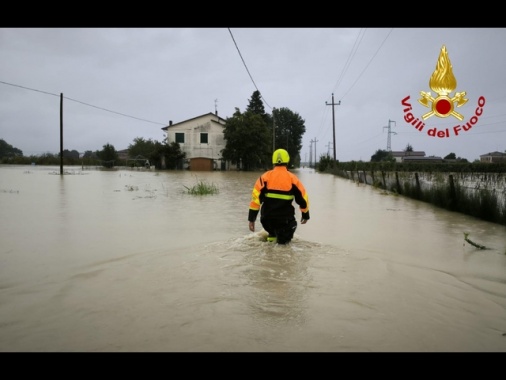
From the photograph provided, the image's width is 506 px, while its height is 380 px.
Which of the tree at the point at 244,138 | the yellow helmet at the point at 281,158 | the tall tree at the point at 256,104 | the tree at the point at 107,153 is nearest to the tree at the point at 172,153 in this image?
the tree at the point at 244,138

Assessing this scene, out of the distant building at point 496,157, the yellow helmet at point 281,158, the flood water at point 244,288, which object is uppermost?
the distant building at point 496,157

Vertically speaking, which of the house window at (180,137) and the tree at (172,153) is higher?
the house window at (180,137)

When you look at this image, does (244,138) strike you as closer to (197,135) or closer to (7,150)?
(197,135)

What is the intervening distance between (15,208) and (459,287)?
41.6 feet

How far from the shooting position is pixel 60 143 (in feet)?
110

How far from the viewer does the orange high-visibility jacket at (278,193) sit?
626 cm

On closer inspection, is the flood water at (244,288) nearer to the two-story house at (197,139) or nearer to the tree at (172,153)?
the tree at (172,153)

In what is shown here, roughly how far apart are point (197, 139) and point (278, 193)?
157ft

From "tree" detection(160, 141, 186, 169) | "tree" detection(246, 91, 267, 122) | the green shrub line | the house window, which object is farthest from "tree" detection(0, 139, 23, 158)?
the green shrub line

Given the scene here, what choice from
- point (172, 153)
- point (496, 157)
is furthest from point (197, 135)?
point (496, 157)

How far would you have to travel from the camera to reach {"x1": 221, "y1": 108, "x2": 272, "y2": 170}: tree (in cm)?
5050

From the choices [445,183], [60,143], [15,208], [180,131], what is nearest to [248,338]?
[15,208]

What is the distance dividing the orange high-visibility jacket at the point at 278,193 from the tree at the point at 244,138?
4424 cm

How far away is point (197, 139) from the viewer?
5303 centimetres
